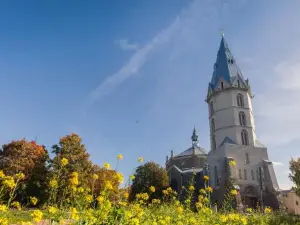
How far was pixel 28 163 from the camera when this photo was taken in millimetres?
27625

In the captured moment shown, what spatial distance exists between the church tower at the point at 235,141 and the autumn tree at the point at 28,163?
915 inches

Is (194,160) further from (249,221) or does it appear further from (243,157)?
(249,221)

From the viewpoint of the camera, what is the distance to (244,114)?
4822cm

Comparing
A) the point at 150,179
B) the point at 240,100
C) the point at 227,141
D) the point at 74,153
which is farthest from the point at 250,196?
the point at 74,153

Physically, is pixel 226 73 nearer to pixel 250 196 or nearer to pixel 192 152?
pixel 192 152

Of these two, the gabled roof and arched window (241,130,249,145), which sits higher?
arched window (241,130,249,145)

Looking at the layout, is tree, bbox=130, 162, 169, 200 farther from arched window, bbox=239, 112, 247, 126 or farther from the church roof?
the church roof

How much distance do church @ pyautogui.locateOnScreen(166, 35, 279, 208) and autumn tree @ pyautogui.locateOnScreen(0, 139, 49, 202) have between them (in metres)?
20.7

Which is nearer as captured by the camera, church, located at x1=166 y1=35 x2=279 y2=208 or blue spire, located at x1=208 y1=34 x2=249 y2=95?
church, located at x1=166 y1=35 x2=279 y2=208

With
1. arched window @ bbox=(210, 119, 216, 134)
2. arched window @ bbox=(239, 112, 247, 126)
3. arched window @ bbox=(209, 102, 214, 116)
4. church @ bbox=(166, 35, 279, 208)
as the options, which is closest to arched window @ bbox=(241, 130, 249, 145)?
church @ bbox=(166, 35, 279, 208)

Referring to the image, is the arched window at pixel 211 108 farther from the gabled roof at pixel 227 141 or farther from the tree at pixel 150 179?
the tree at pixel 150 179

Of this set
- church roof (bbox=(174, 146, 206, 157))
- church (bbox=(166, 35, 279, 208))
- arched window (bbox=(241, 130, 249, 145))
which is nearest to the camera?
church (bbox=(166, 35, 279, 208))

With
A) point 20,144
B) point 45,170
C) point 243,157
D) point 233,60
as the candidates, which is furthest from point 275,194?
point 20,144

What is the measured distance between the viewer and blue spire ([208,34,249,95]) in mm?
50156
